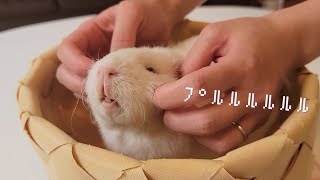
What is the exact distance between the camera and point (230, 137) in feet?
1.33

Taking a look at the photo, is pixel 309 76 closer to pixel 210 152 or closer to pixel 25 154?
pixel 210 152

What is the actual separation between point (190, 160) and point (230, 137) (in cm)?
10

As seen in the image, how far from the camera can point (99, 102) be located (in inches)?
18.0

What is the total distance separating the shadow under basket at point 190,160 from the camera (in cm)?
31

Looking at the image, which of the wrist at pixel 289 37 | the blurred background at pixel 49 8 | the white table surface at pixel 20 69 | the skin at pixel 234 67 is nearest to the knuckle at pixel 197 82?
the skin at pixel 234 67

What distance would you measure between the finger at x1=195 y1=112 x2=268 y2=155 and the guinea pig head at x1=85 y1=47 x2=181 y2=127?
0.24 ft

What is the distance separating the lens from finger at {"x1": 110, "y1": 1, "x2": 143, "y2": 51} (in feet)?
1.79

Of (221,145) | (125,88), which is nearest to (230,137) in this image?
(221,145)

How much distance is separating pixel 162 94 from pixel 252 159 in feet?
0.39

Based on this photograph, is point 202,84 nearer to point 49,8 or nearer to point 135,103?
point 135,103

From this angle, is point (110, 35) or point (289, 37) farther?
point (110, 35)

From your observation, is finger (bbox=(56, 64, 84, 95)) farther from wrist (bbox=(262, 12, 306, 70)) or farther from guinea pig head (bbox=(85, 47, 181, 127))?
wrist (bbox=(262, 12, 306, 70))

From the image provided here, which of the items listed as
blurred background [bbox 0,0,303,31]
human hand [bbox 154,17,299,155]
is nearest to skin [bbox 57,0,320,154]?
human hand [bbox 154,17,299,155]

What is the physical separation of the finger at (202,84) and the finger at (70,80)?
0.15 m
